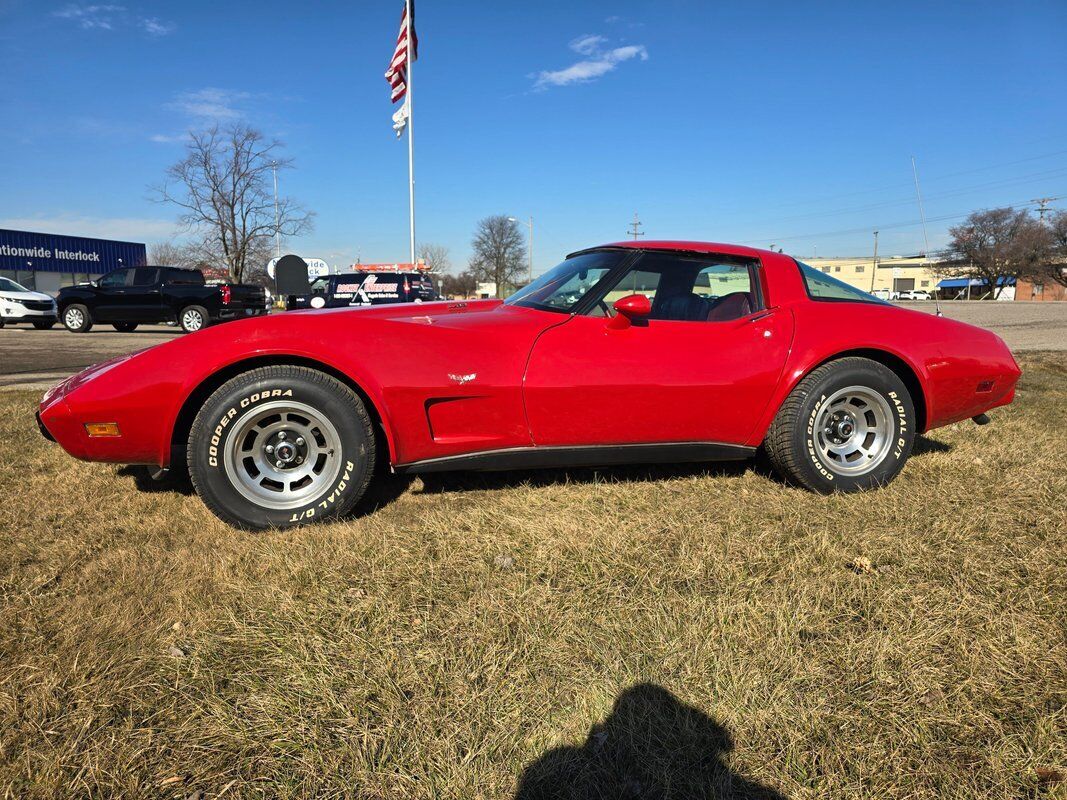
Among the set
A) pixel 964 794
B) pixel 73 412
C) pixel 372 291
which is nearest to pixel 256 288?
pixel 372 291

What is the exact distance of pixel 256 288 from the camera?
1859 cm

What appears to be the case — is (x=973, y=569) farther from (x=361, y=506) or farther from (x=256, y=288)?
(x=256, y=288)

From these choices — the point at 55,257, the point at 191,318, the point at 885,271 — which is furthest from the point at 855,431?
the point at 885,271

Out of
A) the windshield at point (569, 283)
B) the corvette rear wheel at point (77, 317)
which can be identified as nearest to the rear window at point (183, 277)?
the corvette rear wheel at point (77, 317)

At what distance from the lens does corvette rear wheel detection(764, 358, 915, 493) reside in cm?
316

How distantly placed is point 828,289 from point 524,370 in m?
1.90

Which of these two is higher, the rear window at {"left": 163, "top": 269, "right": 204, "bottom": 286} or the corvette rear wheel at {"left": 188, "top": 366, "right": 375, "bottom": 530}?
the rear window at {"left": 163, "top": 269, "right": 204, "bottom": 286}

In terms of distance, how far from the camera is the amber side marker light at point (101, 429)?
2609 millimetres

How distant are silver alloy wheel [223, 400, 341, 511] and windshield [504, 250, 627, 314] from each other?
123cm

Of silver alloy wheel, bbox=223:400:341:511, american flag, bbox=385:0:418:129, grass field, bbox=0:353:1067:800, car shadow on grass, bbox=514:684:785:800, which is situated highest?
american flag, bbox=385:0:418:129

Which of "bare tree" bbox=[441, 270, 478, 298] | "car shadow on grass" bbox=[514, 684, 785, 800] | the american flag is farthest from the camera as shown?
"bare tree" bbox=[441, 270, 478, 298]

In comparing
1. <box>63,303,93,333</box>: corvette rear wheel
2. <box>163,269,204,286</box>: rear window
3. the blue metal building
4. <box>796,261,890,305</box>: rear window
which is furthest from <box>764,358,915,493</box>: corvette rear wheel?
the blue metal building

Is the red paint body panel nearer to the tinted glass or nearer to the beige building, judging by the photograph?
the tinted glass

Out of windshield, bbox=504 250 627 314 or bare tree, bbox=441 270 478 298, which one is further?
bare tree, bbox=441 270 478 298
